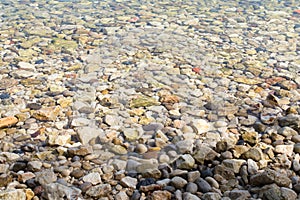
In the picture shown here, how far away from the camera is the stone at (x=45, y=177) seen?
115 inches

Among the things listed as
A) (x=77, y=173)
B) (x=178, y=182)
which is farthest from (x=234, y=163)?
(x=77, y=173)

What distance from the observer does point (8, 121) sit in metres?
3.81

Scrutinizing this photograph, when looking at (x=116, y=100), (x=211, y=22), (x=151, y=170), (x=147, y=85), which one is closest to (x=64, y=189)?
(x=151, y=170)

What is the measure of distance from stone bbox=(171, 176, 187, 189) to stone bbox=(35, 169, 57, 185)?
0.94m

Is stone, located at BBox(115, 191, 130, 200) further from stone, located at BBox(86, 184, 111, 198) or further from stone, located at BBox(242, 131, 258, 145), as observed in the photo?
stone, located at BBox(242, 131, 258, 145)

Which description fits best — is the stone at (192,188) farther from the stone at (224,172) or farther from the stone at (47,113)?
the stone at (47,113)

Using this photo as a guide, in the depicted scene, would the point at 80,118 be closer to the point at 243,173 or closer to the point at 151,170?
the point at 151,170

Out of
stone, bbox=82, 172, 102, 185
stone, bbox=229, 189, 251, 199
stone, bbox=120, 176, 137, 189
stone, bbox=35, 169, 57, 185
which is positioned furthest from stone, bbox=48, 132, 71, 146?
stone, bbox=229, 189, 251, 199

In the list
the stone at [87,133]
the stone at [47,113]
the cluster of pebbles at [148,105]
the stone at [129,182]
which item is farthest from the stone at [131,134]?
the stone at [47,113]

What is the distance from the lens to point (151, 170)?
10.1 ft

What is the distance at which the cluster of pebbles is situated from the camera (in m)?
2.95

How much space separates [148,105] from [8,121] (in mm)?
1512

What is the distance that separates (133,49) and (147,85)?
4.14 feet

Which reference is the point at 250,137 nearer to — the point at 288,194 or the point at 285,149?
the point at 285,149
